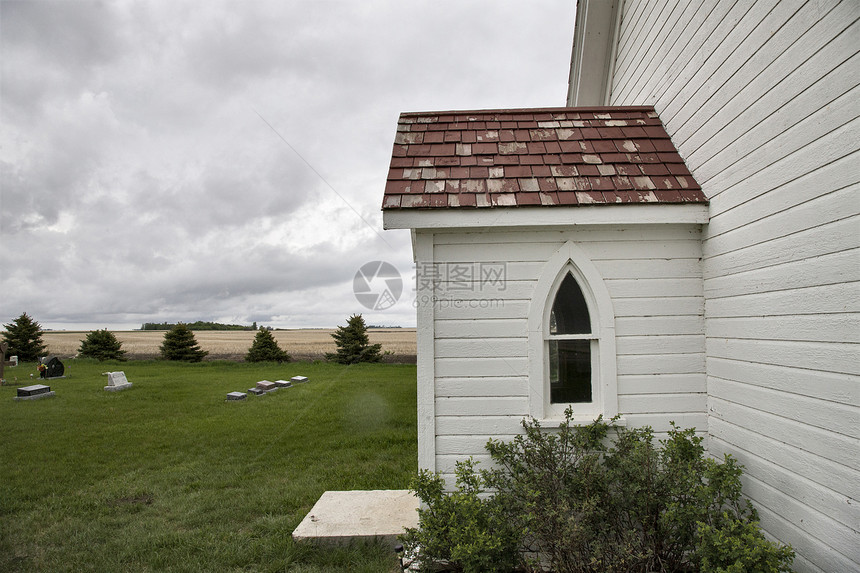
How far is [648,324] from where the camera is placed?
4.53 m

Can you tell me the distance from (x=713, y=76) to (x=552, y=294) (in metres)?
2.76

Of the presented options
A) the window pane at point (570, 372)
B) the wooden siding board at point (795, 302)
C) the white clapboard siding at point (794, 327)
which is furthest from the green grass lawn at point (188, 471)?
the wooden siding board at point (795, 302)

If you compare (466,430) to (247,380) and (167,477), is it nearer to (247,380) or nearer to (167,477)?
(167,477)

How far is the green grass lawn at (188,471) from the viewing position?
4.76 metres

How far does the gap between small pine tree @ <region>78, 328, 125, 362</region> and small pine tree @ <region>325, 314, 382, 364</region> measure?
13665mm

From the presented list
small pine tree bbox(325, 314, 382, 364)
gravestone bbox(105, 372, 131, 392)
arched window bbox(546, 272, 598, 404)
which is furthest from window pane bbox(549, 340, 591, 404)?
small pine tree bbox(325, 314, 382, 364)

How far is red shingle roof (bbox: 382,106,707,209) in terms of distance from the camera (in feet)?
14.7

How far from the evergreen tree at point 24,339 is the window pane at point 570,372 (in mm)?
32009

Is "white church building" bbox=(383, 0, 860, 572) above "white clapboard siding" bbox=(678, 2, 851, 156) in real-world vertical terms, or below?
below

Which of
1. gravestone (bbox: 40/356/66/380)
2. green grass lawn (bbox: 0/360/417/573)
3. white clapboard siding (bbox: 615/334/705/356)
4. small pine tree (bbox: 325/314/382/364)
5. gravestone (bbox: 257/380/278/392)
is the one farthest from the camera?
small pine tree (bbox: 325/314/382/364)

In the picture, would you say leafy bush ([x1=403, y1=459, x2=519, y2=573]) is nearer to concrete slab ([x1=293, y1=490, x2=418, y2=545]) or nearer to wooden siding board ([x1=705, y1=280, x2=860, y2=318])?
concrete slab ([x1=293, y1=490, x2=418, y2=545])

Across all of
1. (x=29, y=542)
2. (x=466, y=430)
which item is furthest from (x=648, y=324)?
(x=29, y=542)

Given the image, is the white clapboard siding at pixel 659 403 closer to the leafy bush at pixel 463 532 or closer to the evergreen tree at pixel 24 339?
the leafy bush at pixel 463 532

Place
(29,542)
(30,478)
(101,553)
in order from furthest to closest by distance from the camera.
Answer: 1. (30,478)
2. (29,542)
3. (101,553)
